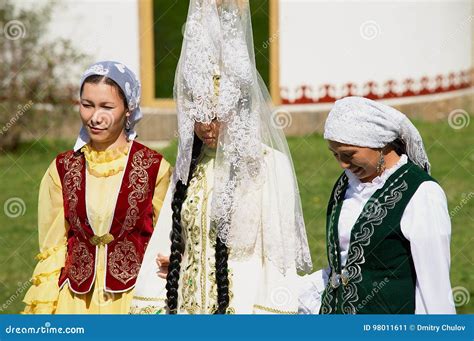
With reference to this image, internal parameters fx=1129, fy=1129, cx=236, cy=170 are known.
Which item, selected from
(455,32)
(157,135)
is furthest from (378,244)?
(455,32)

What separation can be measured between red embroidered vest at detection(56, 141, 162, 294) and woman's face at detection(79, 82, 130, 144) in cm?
19

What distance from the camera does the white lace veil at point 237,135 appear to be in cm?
435

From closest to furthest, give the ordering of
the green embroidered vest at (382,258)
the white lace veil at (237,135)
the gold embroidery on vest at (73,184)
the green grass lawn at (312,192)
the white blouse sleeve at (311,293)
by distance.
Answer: the green embroidered vest at (382,258), the white lace veil at (237,135), the white blouse sleeve at (311,293), the gold embroidery on vest at (73,184), the green grass lawn at (312,192)

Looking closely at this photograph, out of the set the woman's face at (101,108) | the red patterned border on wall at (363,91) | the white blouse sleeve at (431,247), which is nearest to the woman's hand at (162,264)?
the woman's face at (101,108)

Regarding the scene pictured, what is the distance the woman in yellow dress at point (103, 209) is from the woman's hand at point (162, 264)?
0.24 metres

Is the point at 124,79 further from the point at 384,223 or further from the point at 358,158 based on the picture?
the point at 384,223

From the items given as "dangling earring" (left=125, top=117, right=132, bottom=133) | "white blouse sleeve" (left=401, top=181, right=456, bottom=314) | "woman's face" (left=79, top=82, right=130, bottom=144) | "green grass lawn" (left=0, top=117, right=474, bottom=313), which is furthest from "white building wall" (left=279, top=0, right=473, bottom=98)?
"white blouse sleeve" (left=401, top=181, right=456, bottom=314)

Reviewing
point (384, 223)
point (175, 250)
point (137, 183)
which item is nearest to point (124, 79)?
point (137, 183)

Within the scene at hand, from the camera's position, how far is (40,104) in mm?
13219

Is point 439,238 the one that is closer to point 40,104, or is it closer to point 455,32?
point 40,104

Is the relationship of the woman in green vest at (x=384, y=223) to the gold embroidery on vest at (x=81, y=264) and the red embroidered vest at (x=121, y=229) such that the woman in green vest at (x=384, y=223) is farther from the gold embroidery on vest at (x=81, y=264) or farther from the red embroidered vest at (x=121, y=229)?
the gold embroidery on vest at (x=81, y=264)

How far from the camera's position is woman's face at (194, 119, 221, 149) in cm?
442

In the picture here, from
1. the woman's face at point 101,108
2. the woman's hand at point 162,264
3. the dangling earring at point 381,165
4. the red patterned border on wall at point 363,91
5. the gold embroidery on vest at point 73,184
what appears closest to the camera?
the dangling earring at point 381,165

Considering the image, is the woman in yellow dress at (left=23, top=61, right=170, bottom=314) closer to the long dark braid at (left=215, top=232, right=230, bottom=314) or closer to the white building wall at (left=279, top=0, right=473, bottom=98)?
the long dark braid at (left=215, top=232, right=230, bottom=314)
